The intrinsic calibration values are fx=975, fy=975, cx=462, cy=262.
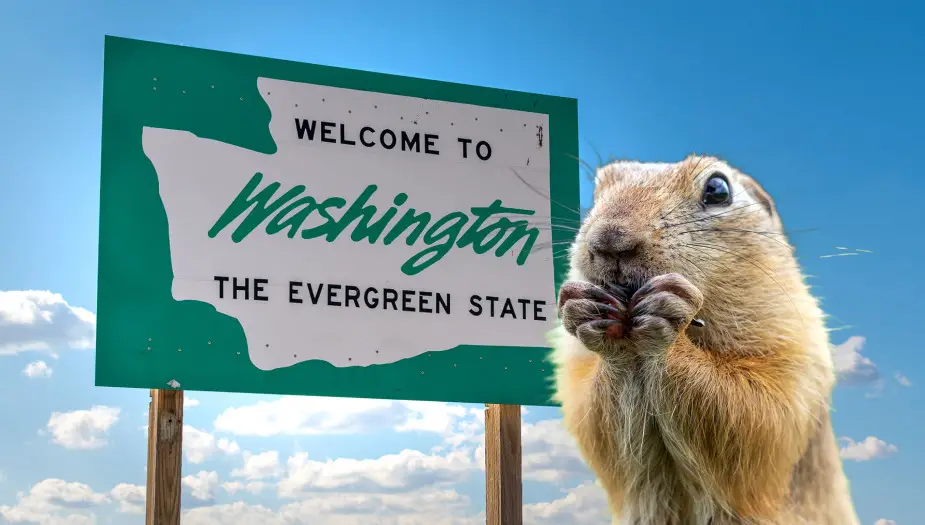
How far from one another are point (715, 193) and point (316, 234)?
227 centimetres

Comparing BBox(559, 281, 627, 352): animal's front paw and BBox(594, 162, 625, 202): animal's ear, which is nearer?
BBox(559, 281, 627, 352): animal's front paw

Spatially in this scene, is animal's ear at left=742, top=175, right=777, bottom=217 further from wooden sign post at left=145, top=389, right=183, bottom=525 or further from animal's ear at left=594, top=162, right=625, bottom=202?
wooden sign post at left=145, top=389, right=183, bottom=525

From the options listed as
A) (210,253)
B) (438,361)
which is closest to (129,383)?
(210,253)

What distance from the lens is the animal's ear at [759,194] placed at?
10.8ft

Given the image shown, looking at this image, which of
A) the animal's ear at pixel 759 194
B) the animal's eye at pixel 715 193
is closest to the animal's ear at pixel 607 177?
the animal's eye at pixel 715 193

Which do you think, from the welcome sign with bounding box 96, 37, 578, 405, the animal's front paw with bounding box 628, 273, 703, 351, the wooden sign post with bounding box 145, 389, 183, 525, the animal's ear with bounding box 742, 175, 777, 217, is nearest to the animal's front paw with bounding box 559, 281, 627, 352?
the animal's front paw with bounding box 628, 273, 703, 351

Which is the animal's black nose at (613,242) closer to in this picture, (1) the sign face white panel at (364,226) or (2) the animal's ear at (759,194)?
(2) the animal's ear at (759,194)

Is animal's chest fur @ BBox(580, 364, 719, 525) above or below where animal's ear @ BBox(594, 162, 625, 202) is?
below

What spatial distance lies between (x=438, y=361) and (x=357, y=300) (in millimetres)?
509

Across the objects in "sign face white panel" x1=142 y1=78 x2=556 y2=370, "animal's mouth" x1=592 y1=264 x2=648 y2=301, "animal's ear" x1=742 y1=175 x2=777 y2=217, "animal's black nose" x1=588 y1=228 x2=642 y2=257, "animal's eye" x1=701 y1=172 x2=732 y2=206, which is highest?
"sign face white panel" x1=142 y1=78 x2=556 y2=370

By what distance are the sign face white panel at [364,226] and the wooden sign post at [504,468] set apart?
1.32 ft

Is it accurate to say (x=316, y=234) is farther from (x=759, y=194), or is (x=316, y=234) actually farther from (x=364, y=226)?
(x=759, y=194)

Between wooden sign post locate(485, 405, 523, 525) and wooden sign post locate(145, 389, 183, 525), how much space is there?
1.59 metres

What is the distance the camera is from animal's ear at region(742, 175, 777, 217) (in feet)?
10.8
